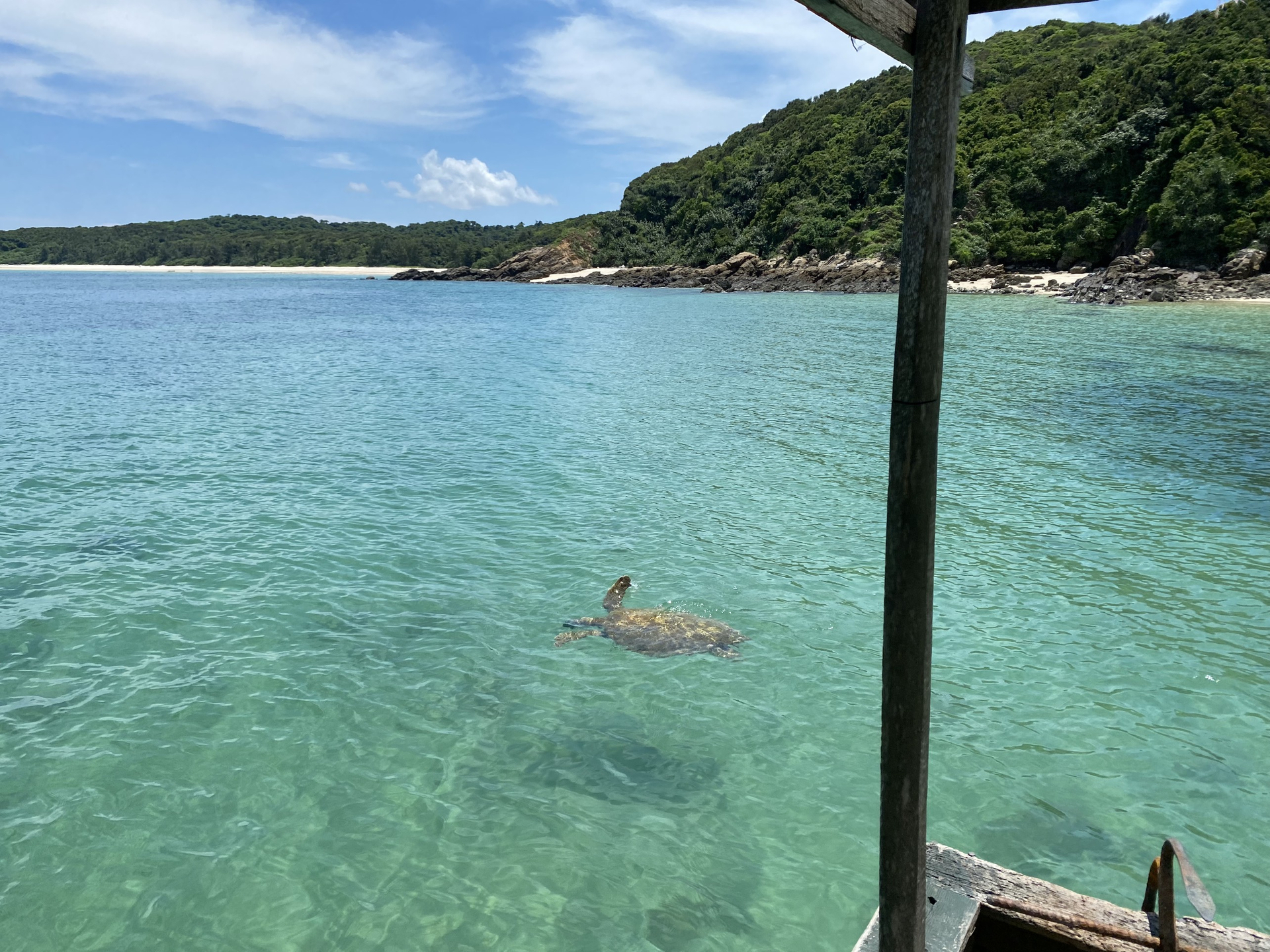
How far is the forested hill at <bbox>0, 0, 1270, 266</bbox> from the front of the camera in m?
50.8

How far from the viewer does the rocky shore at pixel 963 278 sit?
4694 cm

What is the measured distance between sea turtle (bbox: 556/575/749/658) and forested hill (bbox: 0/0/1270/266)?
→ 5481 cm

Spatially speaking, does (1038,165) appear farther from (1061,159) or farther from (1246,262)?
(1246,262)

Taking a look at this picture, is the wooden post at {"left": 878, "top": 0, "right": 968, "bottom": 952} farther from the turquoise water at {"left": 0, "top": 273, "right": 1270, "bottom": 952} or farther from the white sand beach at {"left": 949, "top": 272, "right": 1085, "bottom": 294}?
the white sand beach at {"left": 949, "top": 272, "right": 1085, "bottom": 294}

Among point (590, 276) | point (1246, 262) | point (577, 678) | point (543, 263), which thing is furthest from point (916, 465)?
point (543, 263)

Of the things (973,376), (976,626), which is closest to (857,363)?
(973,376)

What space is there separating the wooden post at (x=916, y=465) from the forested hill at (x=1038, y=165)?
58.2 m

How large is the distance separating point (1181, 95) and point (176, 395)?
66.8 metres

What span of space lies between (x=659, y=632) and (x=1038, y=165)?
72890mm

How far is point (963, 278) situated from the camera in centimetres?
6406

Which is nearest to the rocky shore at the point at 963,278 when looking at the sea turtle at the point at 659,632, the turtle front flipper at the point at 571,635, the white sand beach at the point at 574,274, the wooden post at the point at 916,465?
the white sand beach at the point at 574,274

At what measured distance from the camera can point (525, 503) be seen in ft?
41.2

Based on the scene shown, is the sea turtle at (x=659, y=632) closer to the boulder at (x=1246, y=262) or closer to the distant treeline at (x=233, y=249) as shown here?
the boulder at (x=1246, y=262)

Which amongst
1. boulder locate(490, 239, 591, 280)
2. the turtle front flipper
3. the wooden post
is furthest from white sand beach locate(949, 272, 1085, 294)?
boulder locate(490, 239, 591, 280)
